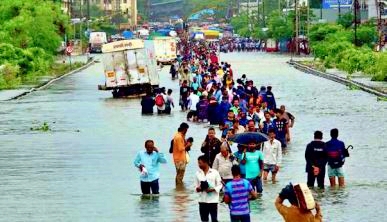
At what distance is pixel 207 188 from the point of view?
1866 cm

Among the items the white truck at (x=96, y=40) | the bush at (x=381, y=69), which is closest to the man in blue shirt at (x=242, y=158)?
the bush at (x=381, y=69)

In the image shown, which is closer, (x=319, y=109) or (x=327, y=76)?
(x=319, y=109)

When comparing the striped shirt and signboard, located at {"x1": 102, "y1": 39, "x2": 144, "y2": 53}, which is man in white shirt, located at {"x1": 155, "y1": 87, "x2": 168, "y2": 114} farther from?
the striped shirt

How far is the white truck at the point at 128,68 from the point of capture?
194 feet

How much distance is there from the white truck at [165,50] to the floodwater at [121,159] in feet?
145

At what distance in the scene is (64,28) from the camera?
108062 mm

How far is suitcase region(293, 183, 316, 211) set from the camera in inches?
498

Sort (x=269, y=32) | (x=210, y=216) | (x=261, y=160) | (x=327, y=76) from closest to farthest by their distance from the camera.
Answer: (x=210, y=216), (x=261, y=160), (x=327, y=76), (x=269, y=32)

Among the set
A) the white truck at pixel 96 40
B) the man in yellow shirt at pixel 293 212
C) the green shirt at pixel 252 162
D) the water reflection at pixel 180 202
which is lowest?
the white truck at pixel 96 40

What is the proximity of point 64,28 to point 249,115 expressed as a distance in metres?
76.1

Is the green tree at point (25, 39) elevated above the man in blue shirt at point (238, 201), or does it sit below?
below

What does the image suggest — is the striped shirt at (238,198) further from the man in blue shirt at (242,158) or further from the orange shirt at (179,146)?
the orange shirt at (179,146)

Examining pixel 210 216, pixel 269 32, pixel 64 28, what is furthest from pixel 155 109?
pixel 269 32

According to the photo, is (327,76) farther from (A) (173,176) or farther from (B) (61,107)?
(A) (173,176)
